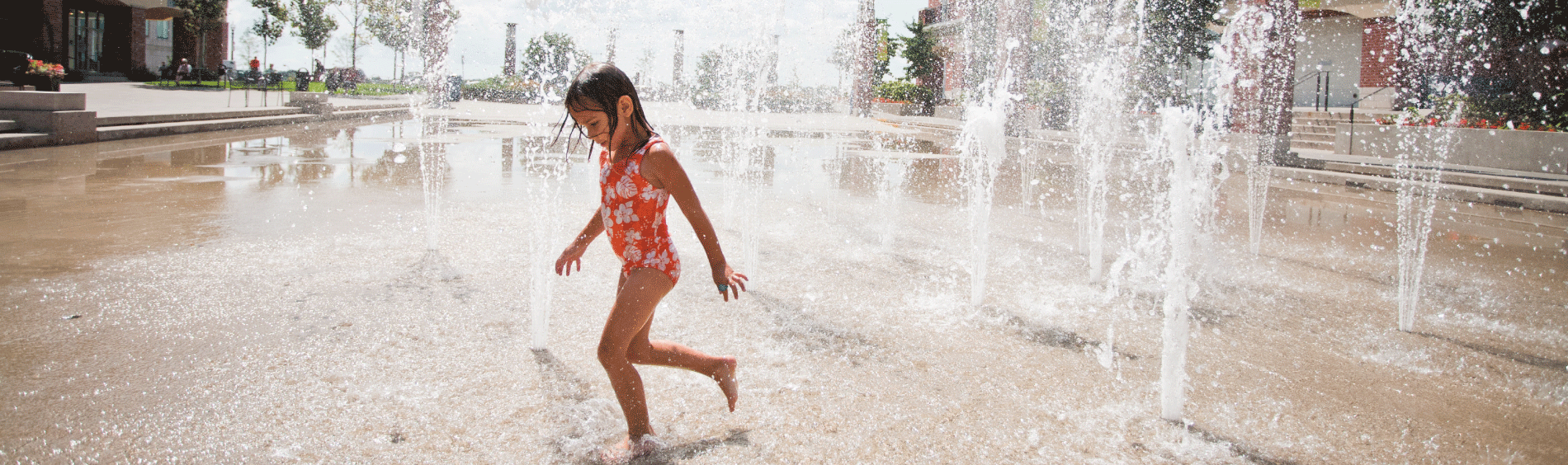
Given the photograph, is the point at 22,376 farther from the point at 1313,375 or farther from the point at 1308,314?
the point at 1308,314

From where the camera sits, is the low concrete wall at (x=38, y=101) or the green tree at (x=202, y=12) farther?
the green tree at (x=202, y=12)

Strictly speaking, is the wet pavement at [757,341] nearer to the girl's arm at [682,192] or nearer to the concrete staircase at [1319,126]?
the girl's arm at [682,192]

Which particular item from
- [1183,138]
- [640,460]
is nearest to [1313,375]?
[1183,138]

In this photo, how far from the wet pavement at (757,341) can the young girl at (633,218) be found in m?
0.32

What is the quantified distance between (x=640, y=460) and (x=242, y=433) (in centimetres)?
125

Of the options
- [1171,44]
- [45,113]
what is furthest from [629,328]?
[1171,44]

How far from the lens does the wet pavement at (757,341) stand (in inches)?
111

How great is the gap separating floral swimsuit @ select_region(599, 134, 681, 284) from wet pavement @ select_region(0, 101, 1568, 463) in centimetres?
60

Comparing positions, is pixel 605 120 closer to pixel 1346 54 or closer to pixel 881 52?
pixel 1346 54

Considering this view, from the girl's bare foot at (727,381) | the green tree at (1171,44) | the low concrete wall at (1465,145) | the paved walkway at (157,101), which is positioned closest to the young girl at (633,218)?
the girl's bare foot at (727,381)

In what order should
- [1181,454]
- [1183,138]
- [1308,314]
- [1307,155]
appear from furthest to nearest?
[1307,155] < [1308,314] < [1183,138] < [1181,454]

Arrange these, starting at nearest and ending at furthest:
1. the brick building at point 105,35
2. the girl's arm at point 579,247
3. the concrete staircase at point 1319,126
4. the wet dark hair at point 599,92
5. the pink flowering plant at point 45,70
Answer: the wet dark hair at point 599,92, the girl's arm at point 579,247, the pink flowering plant at point 45,70, the concrete staircase at point 1319,126, the brick building at point 105,35

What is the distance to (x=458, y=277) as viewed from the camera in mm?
4938

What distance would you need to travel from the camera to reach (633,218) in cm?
249
